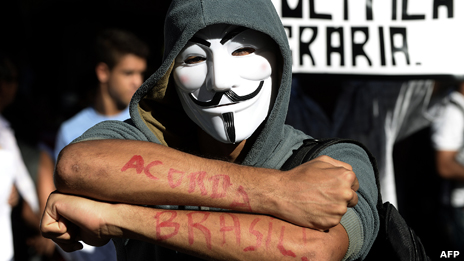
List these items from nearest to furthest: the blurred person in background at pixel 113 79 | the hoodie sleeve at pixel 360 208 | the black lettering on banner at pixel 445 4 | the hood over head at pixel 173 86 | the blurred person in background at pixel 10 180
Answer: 1. the hoodie sleeve at pixel 360 208
2. the hood over head at pixel 173 86
3. the black lettering on banner at pixel 445 4
4. the blurred person in background at pixel 10 180
5. the blurred person in background at pixel 113 79

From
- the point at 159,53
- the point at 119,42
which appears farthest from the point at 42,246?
the point at 159,53

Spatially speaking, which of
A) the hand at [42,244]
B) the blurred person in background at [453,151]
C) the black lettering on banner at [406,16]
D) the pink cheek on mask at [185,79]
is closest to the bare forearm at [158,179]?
the pink cheek on mask at [185,79]

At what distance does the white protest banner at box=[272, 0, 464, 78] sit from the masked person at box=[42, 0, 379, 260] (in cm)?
102

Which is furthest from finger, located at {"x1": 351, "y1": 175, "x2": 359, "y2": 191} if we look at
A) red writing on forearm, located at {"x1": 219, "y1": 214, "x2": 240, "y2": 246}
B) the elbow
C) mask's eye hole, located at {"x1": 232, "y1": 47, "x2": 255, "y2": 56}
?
the elbow

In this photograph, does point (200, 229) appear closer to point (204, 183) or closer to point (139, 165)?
point (204, 183)

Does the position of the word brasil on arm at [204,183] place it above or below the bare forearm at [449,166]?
above

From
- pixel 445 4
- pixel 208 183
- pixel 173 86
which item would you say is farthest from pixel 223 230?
pixel 445 4

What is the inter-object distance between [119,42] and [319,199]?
3249 millimetres

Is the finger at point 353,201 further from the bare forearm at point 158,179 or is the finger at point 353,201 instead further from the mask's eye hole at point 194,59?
the mask's eye hole at point 194,59

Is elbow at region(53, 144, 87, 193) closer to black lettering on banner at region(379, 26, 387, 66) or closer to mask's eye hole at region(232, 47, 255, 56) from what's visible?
mask's eye hole at region(232, 47, 255, 56)

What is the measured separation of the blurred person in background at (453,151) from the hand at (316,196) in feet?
7.35

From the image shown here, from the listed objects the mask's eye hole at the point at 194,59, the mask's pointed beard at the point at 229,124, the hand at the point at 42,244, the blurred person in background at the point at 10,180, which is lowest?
the hand at the point at 42,244

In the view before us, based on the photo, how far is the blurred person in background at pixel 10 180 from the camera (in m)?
3.63

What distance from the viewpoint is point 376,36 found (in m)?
2.88
